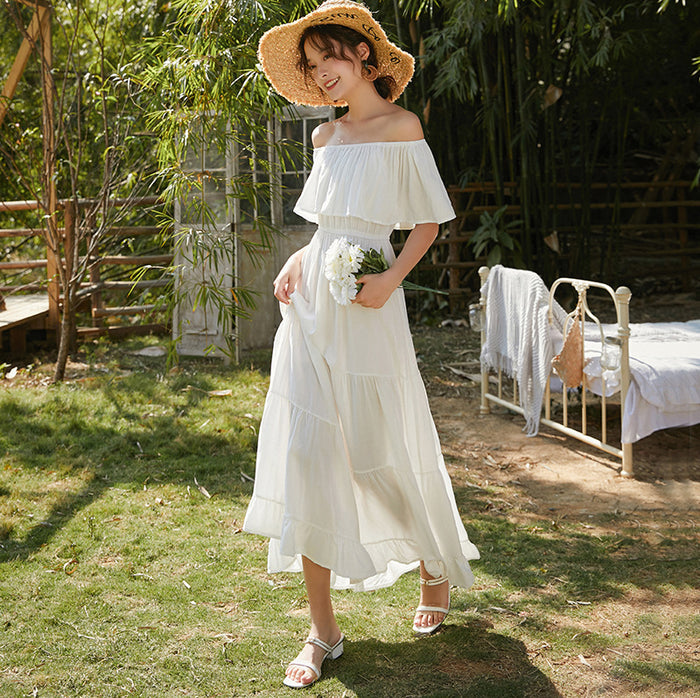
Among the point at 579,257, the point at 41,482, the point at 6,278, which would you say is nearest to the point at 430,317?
the point at 579,257

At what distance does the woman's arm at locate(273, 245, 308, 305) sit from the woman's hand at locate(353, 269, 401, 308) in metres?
0.25

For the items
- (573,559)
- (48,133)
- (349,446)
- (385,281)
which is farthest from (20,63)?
(573,559)

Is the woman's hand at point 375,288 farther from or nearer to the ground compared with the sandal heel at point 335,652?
farther from the ground

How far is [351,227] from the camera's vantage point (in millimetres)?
2260

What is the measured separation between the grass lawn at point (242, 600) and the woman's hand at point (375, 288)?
954 millimetres

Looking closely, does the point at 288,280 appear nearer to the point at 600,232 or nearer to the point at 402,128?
the point at 402,128

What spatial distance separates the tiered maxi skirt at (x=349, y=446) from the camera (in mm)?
2119

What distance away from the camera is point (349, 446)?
2.19m

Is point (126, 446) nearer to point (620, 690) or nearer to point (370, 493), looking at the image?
Answer: point (370, 493)

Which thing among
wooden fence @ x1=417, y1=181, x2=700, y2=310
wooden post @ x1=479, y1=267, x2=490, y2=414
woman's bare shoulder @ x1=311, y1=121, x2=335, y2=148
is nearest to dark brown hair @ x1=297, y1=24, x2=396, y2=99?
woman's bare shoulder @ x1=311, y1=121, x2=335, y2=148

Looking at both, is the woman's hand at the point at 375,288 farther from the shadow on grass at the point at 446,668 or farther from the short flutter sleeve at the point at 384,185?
the shadow on grass at the point at 446,668

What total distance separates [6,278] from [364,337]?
738cm

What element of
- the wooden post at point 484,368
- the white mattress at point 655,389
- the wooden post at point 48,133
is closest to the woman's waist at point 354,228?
the white mattress at point 655,389

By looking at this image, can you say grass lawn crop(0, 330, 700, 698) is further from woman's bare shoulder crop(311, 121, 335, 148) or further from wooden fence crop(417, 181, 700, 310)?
wooden fence crop(417, 181, 700, 310)
